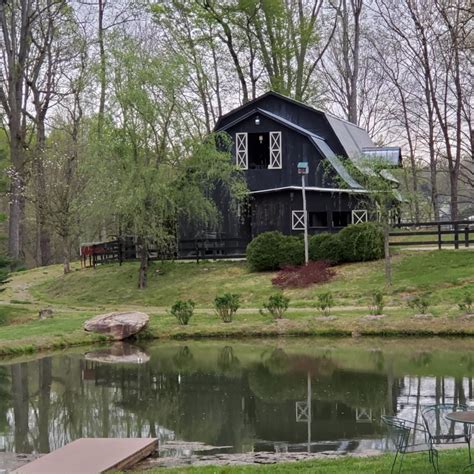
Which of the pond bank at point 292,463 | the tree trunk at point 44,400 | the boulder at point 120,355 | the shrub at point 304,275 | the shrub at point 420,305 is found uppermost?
the shrub at point 304,275

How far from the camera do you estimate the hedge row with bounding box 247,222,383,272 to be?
89.4ft

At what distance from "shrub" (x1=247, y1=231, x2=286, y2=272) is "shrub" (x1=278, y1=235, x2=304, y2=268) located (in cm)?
9

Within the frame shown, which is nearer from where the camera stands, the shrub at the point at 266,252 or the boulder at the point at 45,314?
the boulder at the point at 45,314

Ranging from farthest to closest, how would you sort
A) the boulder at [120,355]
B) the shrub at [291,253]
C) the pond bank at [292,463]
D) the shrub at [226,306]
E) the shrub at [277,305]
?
the shrub at [291,253] < the shrub at [226,306] < the shrub at [277,305] < the boulder at [120,355] < the pond bank at [292,463]

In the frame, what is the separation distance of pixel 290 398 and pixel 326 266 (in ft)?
48.7

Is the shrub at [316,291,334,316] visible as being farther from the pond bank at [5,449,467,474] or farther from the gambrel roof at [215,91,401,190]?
the pond bank at [5,449,467,474]

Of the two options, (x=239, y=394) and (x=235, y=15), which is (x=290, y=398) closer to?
(x=239, y=394)

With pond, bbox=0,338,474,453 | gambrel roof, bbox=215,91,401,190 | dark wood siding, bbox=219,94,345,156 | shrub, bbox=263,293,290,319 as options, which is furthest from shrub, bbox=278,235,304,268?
pond, bbox=0,338,474,453

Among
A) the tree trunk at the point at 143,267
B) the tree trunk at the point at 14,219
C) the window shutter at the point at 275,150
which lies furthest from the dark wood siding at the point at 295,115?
the tree trunk at the point at 14,219

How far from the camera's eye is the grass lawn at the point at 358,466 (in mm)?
7434

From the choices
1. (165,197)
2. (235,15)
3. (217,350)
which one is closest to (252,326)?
(217,350)

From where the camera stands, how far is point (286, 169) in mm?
32719

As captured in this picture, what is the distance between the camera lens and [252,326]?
65.6ft

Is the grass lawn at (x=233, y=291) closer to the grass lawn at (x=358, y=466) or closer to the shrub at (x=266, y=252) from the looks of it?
the shrub at (x=266, y=252)
